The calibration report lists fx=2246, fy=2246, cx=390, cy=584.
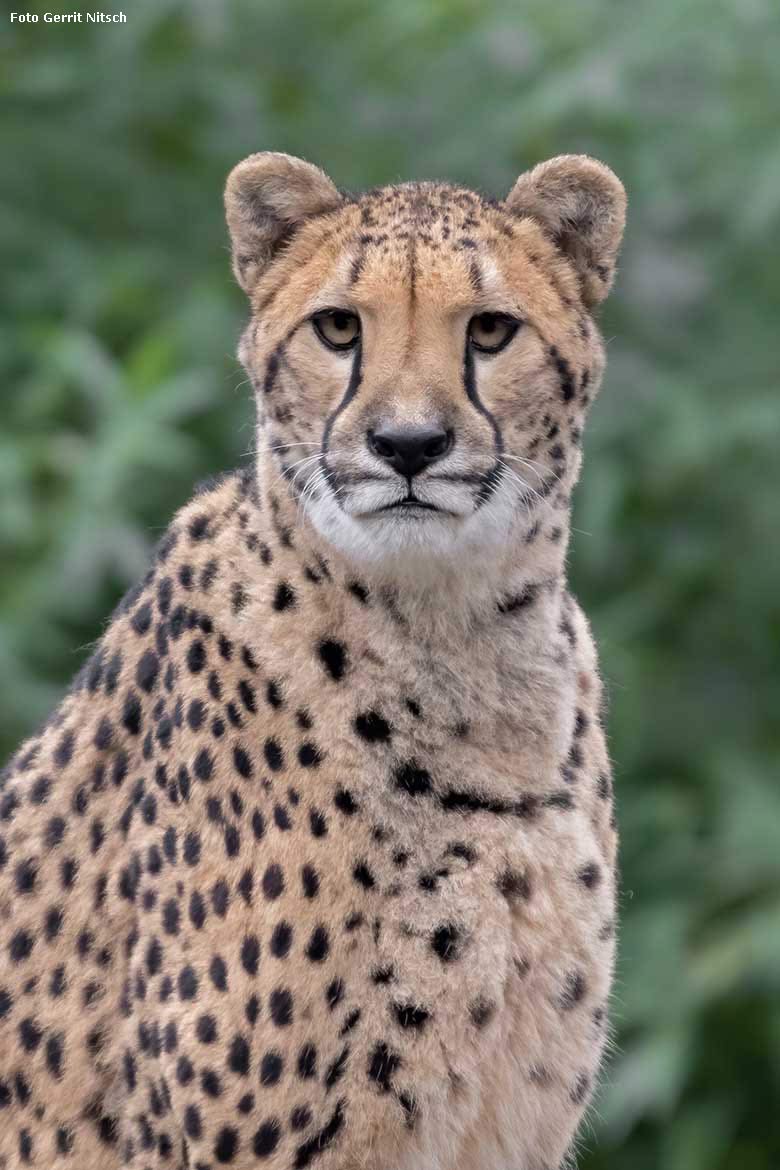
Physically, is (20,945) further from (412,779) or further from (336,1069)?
(412,779)

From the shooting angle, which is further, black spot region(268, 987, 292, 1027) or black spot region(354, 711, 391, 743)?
black spot region(354, 711, 391, 743)

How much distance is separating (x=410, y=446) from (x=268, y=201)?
2.81ft

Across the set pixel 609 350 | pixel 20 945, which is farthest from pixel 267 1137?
pixel 609 350

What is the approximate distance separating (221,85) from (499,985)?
22.3 ft

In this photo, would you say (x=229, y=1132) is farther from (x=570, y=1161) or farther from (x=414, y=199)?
(x=414, y=199)

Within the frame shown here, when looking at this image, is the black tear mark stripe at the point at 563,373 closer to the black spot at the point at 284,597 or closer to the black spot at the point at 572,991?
the black spot at the point at 284,597

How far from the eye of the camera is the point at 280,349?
176 inches

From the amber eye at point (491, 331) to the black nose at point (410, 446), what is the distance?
0.88 feet

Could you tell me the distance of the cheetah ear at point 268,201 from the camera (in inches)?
182

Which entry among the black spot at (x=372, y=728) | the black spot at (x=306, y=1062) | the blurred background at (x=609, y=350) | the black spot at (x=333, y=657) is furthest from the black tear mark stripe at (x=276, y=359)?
the blurred background at (x=609, y=350)

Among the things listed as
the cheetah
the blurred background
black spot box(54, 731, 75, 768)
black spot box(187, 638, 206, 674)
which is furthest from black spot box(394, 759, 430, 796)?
the blurred background

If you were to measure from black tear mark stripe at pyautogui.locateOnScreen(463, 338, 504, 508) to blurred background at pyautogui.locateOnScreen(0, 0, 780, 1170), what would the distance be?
170 inches

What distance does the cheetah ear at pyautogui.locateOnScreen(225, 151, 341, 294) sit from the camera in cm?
463

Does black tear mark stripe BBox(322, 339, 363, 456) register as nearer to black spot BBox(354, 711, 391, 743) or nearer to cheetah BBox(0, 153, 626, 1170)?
cheetah BBox(0, 153, 626, 1170)
